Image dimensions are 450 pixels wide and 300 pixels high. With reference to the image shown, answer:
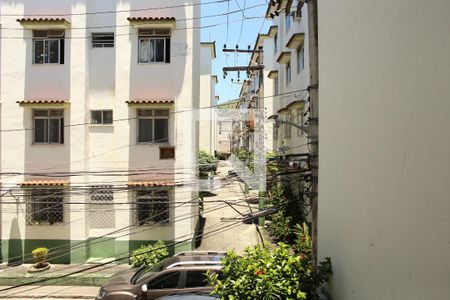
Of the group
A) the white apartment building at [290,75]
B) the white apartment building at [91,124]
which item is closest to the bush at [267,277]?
the white apartment building at [290,75]

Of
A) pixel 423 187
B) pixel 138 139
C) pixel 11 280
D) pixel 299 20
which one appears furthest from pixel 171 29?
pixel 423 187

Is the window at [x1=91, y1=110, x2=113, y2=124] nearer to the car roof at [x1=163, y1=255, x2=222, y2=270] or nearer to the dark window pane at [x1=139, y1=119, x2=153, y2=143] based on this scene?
the dark window pane at [x1=139, y1=119, x2=153, y2=143]

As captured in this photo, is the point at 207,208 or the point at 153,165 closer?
the point at 153,165

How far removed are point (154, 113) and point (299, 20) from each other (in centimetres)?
649

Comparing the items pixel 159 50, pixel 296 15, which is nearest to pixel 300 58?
pixel 296 15

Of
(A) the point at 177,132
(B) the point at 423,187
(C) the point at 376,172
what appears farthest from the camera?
(A) the point at 177,132

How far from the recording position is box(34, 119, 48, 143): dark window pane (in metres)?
11.9

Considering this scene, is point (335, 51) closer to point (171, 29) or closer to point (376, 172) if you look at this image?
point (376, 172)

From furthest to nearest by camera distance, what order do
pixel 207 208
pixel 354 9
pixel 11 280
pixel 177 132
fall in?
pixel 207 208
pixel 177 132
pixel 11 280
pixel 354 9

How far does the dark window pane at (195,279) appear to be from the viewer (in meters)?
7.92

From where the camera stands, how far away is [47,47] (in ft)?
39.0

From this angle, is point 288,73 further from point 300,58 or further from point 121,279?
point 121,279

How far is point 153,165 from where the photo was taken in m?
11.7

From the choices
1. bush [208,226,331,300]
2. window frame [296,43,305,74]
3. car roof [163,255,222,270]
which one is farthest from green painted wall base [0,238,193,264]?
window frame [296,43,305,74]
